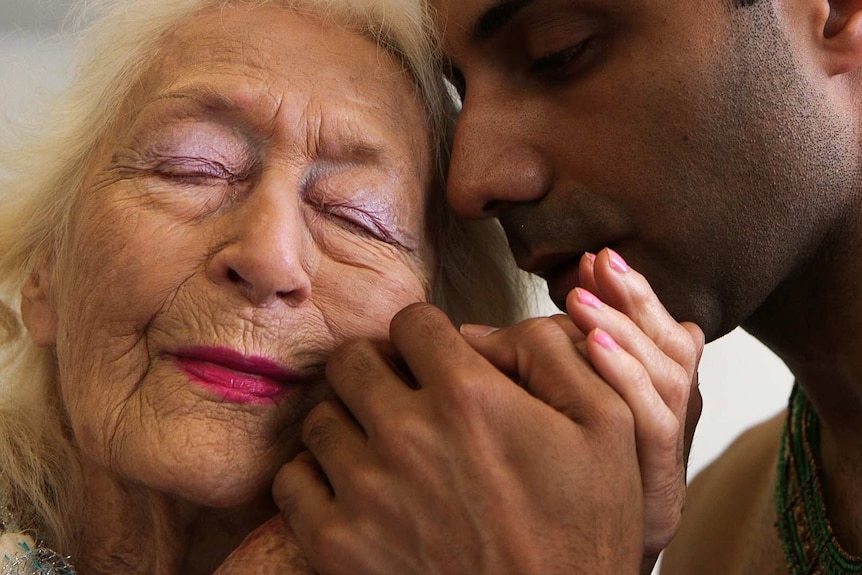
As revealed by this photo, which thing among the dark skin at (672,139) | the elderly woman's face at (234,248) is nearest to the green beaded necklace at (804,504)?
the dark skin at (672,139)

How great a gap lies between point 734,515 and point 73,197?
4.54 ft

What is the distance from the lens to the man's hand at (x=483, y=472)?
3.09 ft

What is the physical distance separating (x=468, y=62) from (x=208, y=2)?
1.20ft

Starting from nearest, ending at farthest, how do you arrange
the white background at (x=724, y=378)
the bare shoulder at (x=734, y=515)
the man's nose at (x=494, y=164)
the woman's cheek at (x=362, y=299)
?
the woman's cheek at (x=362, y=299), the man's nose at (x=494, y=164), the bare shoulder at (x=734, y=515), the white background at (x=724, y=378)

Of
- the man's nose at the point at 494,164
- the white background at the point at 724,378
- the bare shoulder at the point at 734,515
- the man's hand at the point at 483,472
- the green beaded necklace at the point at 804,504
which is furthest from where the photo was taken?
the white background at the point at 724,378

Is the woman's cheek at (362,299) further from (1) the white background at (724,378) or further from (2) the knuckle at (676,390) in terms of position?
(1) the white background at (724,378)

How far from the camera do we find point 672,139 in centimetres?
123

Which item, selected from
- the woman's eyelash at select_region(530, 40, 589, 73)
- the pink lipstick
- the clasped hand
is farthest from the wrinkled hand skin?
the woman's eyelash at select_region(530, 40, 589, 73)

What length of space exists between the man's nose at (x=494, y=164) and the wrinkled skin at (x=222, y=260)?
0.19 ft

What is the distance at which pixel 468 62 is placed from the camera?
138 centimetres

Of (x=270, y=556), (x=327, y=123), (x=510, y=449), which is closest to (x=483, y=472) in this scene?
(x=510, y=449)

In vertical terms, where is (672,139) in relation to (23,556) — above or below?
above

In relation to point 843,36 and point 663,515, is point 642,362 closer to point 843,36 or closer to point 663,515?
point 663,515

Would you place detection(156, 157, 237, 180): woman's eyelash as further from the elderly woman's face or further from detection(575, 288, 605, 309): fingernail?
detection(575, 288, 605, 309): fingernail
